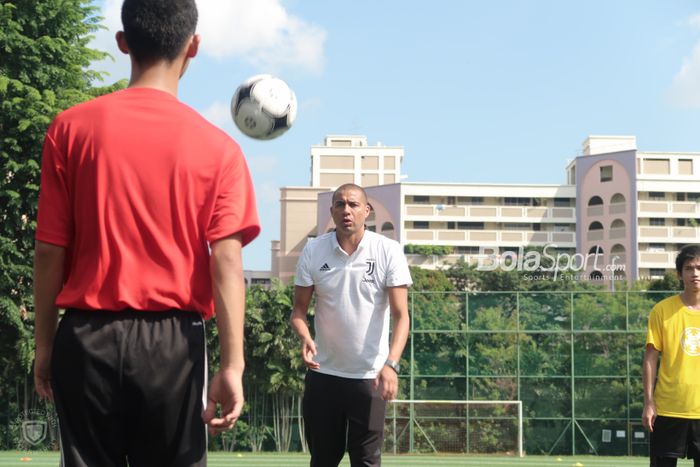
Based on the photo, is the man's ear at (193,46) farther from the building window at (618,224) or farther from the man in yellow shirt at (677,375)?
the building window at (618,224)

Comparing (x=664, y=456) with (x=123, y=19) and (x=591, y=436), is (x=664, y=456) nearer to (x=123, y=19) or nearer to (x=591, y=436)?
(x=123, y=19)

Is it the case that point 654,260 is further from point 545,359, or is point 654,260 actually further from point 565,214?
point 545,359

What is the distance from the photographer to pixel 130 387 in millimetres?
3053

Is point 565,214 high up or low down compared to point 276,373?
up

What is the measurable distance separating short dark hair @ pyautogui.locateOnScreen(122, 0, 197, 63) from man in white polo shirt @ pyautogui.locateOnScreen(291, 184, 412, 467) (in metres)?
3.31

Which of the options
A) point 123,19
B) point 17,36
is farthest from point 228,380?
point 17,36

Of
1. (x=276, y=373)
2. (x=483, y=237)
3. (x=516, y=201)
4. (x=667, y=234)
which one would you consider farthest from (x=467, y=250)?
(x=276, y=373)

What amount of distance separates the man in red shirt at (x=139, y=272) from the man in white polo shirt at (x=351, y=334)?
3.32m

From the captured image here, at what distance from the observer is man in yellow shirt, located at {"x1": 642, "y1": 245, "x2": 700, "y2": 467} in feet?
23.7

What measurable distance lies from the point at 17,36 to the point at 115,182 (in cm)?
2277

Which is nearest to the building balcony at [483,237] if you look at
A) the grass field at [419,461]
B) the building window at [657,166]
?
the building window at [657,166]

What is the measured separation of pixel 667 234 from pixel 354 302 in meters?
91.7

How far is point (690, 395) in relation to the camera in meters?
7.23

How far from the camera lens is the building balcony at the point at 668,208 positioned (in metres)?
93.4
